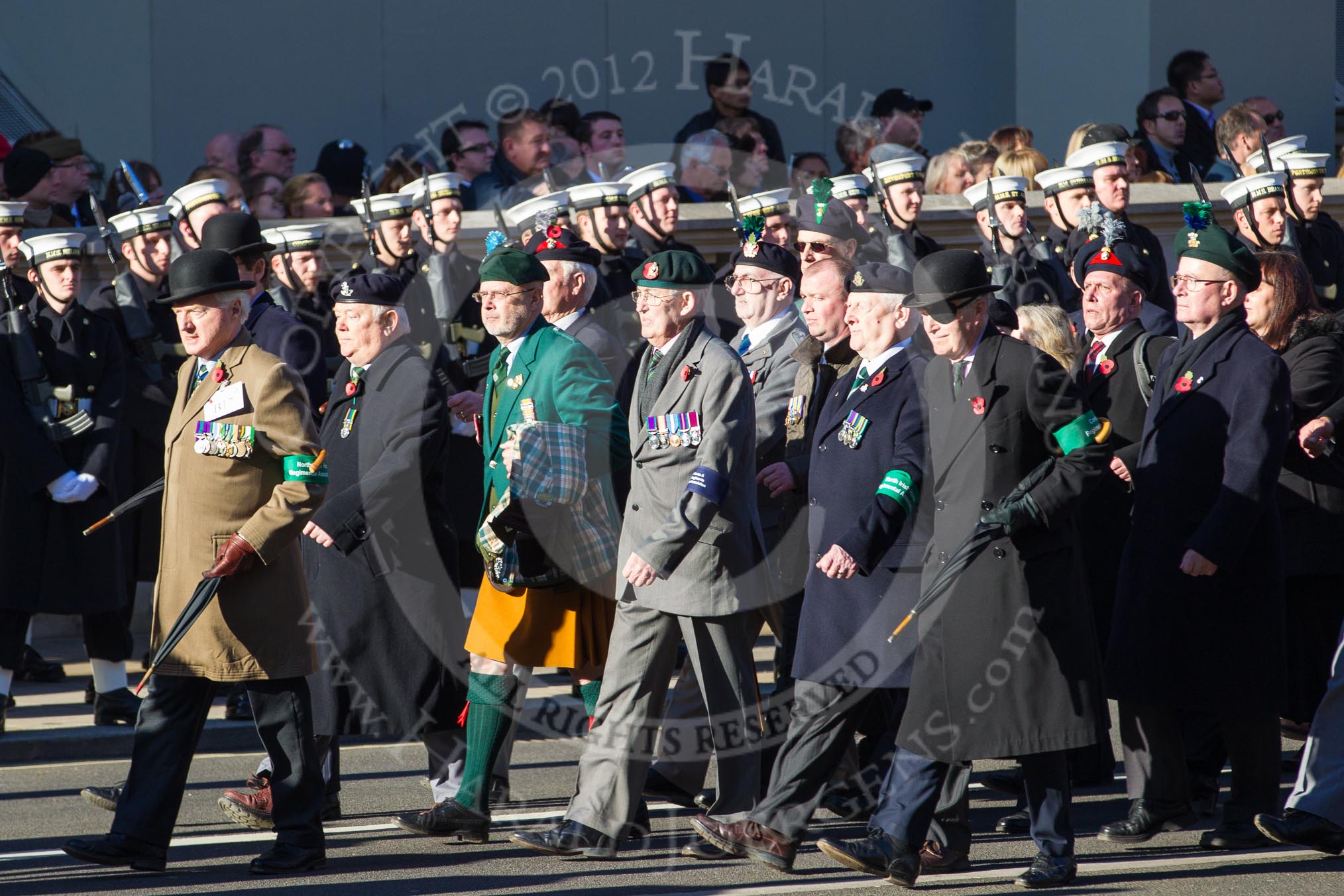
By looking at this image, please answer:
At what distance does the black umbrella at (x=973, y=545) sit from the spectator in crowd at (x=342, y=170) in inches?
290

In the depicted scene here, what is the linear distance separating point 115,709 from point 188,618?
2599 mm

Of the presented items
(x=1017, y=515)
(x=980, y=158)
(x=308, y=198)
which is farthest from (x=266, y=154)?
(x=1017, y=515)

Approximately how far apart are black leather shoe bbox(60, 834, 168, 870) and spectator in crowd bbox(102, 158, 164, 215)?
5284 mm

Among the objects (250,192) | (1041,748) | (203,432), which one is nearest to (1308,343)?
(1041,748)

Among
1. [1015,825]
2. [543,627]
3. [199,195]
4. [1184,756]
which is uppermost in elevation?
[199,195]

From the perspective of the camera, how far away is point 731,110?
12398mm

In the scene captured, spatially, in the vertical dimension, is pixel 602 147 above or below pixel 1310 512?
above

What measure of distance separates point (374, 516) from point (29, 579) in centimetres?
245

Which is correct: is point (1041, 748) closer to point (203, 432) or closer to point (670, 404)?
point (670, 404)

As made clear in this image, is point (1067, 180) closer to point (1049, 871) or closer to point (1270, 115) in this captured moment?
point (1270, 115)

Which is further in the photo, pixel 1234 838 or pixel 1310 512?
pixel 1310 512

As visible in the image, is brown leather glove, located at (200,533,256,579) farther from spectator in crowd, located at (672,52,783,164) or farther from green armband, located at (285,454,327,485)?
spectator in crowd, located at (672,52,783,164)

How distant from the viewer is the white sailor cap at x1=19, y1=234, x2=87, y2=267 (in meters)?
8.58

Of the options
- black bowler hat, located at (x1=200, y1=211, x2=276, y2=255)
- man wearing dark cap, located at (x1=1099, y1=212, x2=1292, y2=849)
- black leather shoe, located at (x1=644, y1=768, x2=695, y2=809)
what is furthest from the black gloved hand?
black bowler hat, located at (x1=200, y1=211, x2=276, y2=255)
